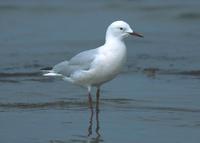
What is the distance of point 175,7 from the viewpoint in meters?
19.9

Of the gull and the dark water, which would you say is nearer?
the dark water

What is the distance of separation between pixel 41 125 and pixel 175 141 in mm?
1576

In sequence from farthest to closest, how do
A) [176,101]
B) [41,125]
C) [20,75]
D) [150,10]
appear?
[150,10] < [20,75] < [176,101] < [41,125]

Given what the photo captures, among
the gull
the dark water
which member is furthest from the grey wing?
the dark water

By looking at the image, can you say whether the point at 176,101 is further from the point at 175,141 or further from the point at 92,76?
the point at 175,141

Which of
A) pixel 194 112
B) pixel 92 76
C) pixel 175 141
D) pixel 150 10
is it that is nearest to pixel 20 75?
pixel 92 76

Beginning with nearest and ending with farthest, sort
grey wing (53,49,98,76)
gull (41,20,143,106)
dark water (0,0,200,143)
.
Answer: dark water (0,0,200,143), gull (41,20,143,106), grey wing (53,49,98,76)

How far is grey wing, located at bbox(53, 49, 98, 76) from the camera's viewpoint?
9.59 metres

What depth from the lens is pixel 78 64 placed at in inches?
385

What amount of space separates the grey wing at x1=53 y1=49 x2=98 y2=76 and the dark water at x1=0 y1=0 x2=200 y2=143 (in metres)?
0.39

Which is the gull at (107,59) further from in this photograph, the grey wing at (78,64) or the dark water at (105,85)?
the dark water at (105,85)

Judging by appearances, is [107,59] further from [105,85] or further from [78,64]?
[105,85]

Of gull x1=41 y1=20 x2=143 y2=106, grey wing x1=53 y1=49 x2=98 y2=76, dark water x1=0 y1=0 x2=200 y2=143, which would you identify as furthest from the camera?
grey wing x1=53 y1=49 x2=98 y2=76

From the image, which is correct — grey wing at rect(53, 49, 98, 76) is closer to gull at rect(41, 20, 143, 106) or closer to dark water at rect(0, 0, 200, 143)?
gull at rect(41, 20, 143, 106)
